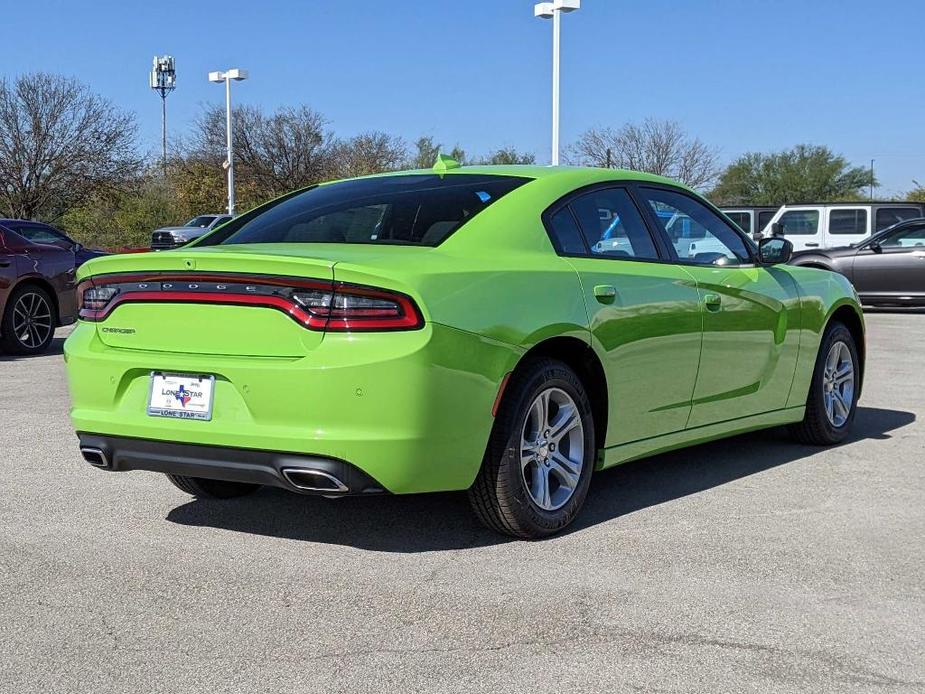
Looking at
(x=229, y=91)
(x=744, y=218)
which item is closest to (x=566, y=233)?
(x=744, y=218)

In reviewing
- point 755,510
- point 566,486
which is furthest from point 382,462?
point 755,510

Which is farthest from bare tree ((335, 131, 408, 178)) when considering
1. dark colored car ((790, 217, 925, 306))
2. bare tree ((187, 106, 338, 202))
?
dark colored car ((790, 217, 925, 306))

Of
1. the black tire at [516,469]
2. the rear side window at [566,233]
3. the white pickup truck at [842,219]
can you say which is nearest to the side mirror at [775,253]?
the rear side window at [566,233]

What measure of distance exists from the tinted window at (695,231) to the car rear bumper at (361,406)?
66.0 inches

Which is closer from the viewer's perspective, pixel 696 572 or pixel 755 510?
pixel 696 572

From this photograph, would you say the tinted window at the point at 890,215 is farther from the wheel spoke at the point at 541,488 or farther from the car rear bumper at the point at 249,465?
the car rear bumper at the point at 249,465

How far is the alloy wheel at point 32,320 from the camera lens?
41.0ft

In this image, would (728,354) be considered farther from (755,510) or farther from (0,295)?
(0,295)

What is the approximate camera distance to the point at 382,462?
13.9ft

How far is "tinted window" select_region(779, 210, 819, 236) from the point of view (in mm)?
25750

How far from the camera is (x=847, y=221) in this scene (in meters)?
25.4

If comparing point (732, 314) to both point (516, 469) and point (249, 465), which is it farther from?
point (249, 465)

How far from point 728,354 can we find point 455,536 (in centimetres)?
180

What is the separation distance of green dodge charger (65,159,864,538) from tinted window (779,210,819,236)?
68.1 ft
